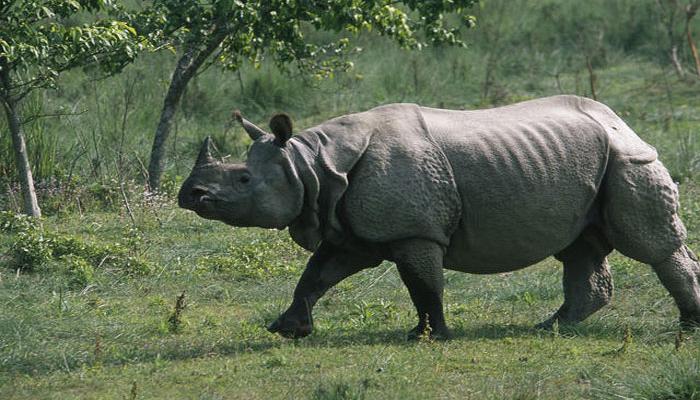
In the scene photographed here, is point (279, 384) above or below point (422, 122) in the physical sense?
below

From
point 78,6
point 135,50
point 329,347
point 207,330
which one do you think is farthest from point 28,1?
point 329,347

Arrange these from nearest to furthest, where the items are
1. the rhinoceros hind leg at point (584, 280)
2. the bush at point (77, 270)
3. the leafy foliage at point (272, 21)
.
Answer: the rhinoceros hind leg at point (584, 280)
the bush at point (77, 270)
the leafy foliage at point (272, 21)

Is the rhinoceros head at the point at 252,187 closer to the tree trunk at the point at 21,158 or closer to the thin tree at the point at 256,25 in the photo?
the thin tree at the point at 256,25

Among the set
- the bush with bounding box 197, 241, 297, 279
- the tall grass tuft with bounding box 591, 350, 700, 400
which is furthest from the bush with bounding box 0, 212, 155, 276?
the tall grass tuft with bounding box 591, 350, 700, 400

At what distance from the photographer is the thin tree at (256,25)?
464 inches

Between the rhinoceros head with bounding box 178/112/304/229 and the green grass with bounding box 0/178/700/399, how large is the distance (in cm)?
80

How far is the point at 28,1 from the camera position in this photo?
31.9 ft

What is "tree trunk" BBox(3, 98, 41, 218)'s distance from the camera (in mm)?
11250

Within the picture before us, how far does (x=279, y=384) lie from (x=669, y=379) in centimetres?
199

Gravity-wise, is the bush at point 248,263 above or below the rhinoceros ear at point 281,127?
below

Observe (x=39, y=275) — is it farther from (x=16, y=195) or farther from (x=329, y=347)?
(x=329, y=347)

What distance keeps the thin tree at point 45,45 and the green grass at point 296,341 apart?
1.08m

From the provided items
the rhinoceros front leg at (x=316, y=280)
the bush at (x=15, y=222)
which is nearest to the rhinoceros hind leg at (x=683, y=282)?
the rhinoceros front leg at (x=316, y=280)

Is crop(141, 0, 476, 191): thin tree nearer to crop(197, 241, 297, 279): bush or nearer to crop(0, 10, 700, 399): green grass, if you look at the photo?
crop(0, 10, 700, 399): green grass
